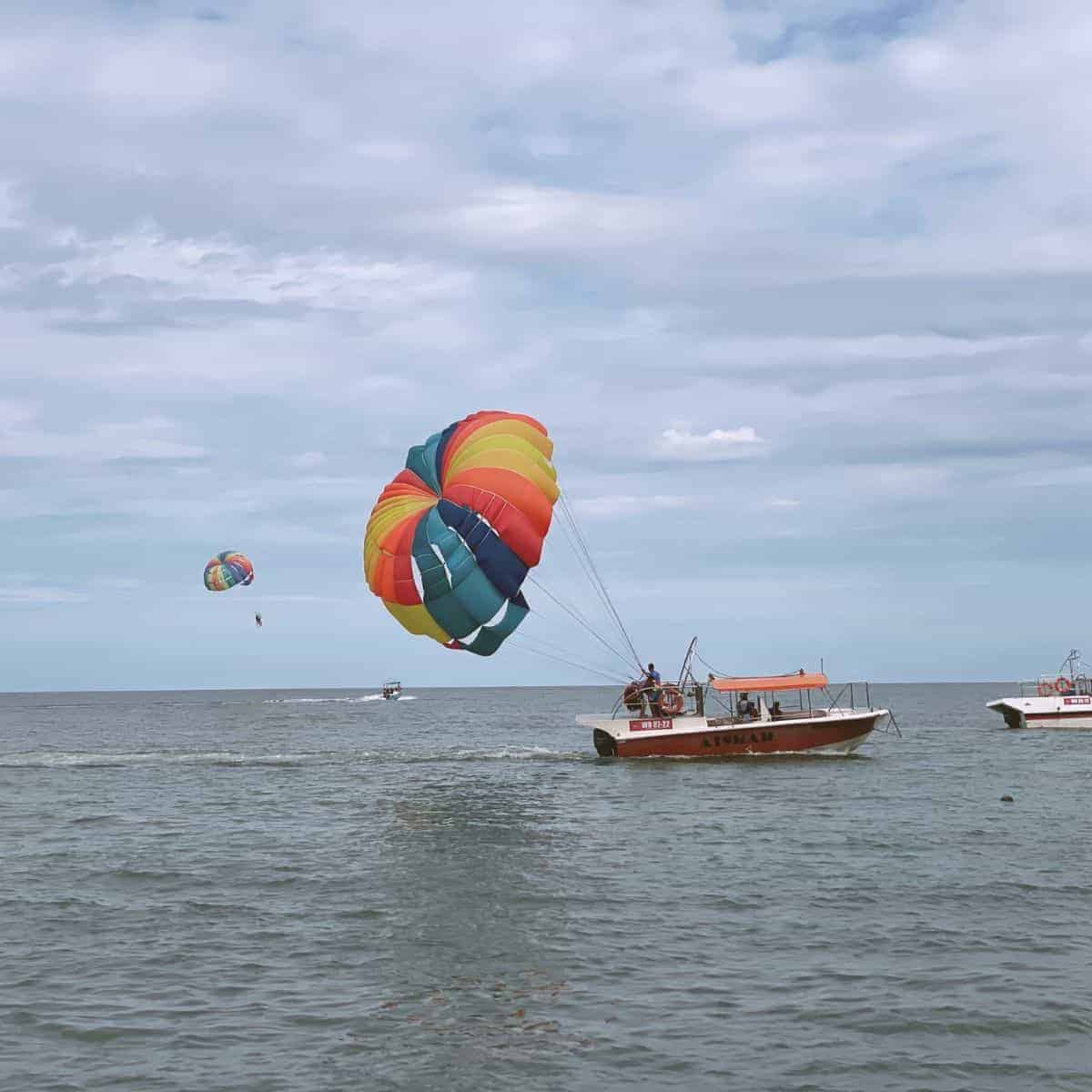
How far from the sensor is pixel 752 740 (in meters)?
48.1

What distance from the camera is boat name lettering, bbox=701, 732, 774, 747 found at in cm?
4738

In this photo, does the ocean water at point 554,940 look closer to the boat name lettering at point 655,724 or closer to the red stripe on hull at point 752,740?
the red stripe on hull at point 752,740

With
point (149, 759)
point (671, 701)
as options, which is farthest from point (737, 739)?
point (149, 759)

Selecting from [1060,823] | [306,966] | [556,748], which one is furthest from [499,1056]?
[556,748]

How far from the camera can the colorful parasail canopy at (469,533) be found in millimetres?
36469

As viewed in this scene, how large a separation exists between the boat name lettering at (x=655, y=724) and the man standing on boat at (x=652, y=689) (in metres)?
0.42

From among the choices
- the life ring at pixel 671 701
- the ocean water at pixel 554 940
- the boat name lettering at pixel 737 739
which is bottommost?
the ocean water at pixel 554 940

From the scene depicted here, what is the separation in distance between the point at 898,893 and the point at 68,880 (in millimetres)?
16230

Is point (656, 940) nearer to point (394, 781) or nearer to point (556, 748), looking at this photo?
point (394, 781)

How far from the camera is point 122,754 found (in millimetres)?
66625

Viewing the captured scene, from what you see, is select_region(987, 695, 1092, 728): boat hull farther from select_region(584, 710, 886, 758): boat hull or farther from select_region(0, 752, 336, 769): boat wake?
select_region(0, 752, 336, 769): boat wake

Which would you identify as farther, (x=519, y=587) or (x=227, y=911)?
(x=519, y=587)

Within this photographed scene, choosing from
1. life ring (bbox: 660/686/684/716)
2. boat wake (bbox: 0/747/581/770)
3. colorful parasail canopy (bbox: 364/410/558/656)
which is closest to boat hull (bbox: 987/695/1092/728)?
boat wake (bbox: 0/747/581/770)

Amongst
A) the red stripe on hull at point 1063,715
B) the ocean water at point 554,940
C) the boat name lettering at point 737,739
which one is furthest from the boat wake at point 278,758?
the red stripe on hull at point 1063,715
